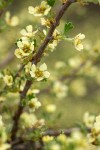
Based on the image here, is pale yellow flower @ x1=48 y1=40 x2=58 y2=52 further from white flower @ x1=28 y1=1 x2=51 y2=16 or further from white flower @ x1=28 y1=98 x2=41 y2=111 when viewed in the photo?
white flower @ x1=28 y1=98 x2=41 y2=111

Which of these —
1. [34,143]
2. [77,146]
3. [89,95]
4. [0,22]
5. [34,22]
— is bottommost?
[77,146]

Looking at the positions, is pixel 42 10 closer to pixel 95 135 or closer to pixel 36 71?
pixel 36 71

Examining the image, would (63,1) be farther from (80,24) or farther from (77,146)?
(80,24)

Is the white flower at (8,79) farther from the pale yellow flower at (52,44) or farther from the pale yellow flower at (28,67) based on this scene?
the pale yellow flower at (52,44)

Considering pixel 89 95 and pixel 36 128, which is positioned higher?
pixel 89 95

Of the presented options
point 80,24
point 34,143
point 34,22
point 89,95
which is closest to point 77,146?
point 34,143

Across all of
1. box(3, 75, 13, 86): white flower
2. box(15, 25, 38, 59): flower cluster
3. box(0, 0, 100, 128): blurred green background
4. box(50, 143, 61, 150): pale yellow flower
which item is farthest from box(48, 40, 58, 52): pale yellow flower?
box(0, 0, 100, 128): blurred green background

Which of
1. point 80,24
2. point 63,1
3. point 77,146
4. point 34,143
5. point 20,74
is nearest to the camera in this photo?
point 77,146

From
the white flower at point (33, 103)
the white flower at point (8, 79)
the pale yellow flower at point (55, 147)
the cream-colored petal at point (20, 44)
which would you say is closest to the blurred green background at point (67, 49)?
the white flower at point (33, 103)
